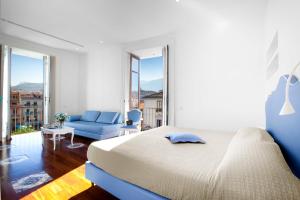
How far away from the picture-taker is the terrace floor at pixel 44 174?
6.17 feet

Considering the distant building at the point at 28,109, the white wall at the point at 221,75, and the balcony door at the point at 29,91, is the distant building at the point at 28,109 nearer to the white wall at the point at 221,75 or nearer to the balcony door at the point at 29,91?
the balcony door at the point at 29,91

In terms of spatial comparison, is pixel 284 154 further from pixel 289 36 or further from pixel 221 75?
pixel 221 75

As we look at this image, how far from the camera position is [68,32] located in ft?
13.8

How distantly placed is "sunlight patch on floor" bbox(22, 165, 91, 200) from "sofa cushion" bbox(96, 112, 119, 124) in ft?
7.84

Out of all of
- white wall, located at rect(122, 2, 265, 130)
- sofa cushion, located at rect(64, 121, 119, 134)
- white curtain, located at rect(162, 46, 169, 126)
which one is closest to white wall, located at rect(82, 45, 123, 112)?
sofa cushion, located at rect(64, 121, 119, 134)

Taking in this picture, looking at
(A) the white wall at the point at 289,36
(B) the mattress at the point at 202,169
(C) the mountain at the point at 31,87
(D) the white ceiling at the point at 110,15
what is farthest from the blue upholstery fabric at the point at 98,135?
(A) the white wall at the point at 289,36

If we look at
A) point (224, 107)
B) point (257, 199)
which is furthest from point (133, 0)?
point (257, 199)

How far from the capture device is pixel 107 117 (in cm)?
485

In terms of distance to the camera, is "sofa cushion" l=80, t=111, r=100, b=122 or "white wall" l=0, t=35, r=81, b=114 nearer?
"sofa cushion" l=80, t=111, r=100, b=122

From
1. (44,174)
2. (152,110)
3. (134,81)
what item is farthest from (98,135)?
(152,110)

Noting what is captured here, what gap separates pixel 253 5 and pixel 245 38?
1.82 feet

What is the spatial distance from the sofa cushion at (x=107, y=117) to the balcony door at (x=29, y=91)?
213 cm

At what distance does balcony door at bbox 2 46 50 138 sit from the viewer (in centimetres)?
512

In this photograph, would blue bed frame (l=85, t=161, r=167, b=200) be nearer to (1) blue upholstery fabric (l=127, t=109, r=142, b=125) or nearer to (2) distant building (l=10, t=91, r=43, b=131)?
(1) blue upholstery fabric (l=127, t=109, r=142, b=125)
